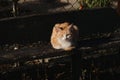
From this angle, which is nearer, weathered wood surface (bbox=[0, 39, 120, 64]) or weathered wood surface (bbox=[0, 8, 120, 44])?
weathered wood surface (bbox=[0, 39, 120, 64])

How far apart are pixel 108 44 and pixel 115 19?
759 millimetres

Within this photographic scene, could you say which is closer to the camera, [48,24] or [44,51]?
[44,51]

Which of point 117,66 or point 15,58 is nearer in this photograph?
point 15,58

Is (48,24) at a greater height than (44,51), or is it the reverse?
Result: (48,24)

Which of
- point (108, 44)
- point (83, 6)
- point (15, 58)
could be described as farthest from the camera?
point (83, 6)

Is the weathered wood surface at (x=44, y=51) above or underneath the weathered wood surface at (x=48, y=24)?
underneath

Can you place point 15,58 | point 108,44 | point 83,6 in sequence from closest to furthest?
1. point 15,58
2. point 108,44
3. point 83,6

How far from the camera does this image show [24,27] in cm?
431

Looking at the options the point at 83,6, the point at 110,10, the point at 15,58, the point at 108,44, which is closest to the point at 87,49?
the point at 108,44

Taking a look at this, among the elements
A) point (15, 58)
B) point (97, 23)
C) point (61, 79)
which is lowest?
point (61, 79)

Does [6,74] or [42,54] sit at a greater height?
[42,54]

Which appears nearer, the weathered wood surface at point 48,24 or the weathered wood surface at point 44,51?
the weathered wood surface at point 44,51

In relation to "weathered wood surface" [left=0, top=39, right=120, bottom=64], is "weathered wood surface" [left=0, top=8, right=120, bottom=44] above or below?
above

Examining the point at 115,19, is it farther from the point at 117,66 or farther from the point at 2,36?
the point at 2,36
